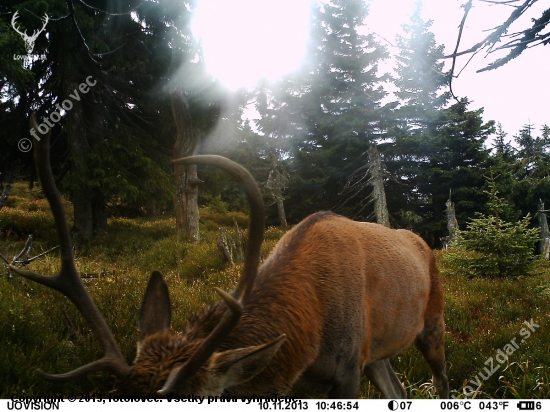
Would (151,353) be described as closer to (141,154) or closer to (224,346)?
(224,346)

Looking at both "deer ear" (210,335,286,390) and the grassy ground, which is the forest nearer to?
the grassy ground

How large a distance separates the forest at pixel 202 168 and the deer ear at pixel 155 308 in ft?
3.47

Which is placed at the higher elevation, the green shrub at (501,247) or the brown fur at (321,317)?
the green shrub at (501,247)

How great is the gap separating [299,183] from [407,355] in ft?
43.8

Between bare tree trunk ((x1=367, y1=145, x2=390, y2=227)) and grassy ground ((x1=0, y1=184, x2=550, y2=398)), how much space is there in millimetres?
7229

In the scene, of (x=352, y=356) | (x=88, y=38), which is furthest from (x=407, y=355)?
(x=88, y=38)

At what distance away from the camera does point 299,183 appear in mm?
17750

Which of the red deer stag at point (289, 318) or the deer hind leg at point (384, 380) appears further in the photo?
the deer hind leg at point (384, 380)

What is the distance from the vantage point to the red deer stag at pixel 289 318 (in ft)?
5.97

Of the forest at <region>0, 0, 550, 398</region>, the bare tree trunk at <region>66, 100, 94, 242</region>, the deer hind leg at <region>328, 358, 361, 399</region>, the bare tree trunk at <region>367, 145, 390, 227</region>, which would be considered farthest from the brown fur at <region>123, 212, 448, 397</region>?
the bare tree trunk at <region>367, 145, 390, 227</region>

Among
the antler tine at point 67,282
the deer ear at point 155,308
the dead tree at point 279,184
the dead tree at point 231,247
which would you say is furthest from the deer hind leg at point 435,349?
the dead tree at point 279,184

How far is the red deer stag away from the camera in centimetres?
182

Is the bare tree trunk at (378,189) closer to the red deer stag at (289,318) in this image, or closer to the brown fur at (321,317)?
the red deer stag at (289,318)

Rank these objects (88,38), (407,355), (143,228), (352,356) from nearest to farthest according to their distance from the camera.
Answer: (352,356), (407,355), (88,38), (143,228)
